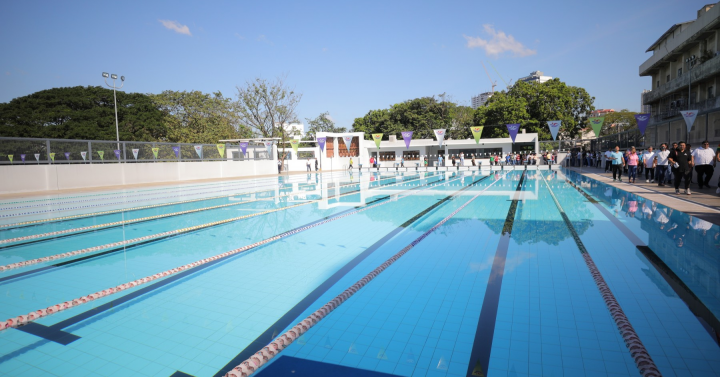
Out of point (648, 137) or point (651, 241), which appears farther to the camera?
point (648, 137)

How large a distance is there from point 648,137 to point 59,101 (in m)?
58.3

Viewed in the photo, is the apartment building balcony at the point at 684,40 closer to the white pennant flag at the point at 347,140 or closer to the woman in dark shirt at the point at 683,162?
the woman in dark shirt at the point at 683,162

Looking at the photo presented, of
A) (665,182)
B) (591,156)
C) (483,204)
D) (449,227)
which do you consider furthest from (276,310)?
(591,156)

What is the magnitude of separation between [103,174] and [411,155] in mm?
27407

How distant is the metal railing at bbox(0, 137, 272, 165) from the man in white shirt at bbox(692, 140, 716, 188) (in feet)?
66.0

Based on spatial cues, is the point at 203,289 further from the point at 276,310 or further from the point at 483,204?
the point at 483,204

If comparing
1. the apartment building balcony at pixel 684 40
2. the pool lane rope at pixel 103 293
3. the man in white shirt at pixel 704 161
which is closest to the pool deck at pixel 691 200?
the man in white shirt at pixel 704 161

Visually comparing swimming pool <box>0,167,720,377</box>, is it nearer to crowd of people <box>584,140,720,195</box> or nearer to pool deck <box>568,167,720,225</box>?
pool deck <box>568,167,720,225</box>

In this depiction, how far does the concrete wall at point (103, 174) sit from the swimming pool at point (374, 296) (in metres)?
9.15

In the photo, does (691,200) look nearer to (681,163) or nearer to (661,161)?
(681,163)

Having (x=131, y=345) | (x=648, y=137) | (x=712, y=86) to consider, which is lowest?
(x=131, y=345)

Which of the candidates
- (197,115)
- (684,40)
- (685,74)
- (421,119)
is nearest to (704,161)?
(685,74)

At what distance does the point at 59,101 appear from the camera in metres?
41.0

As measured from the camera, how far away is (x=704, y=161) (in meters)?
9.70
